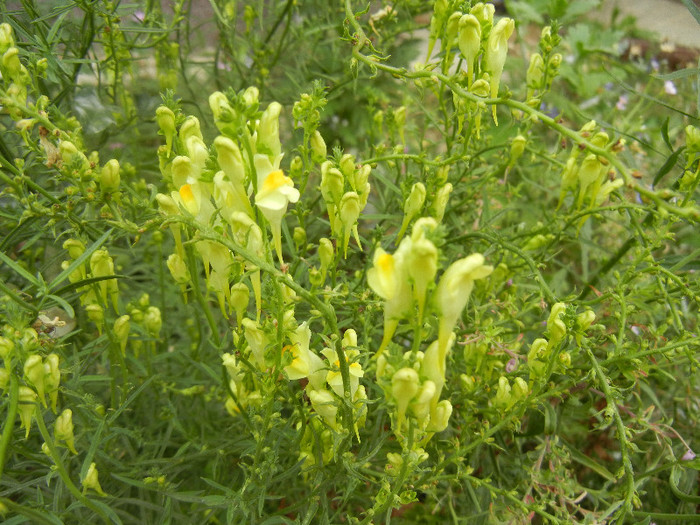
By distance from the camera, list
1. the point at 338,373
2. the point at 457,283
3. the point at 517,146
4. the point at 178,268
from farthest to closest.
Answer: the point at 517,146 → the point at 178,268 → the point at 338,373 → the point at 457,283

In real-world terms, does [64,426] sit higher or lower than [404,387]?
lower

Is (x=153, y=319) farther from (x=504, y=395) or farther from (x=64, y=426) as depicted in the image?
(x=504, y=395)

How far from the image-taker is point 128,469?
1243 millimetres

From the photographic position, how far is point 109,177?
0.97 meters

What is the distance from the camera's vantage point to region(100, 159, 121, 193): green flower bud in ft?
3.17

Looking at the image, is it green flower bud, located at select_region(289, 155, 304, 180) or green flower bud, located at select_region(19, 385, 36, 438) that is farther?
green flower bud, located at select_region(289, 155, 304, 180)

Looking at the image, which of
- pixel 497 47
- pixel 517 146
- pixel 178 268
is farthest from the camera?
pixel 517 146

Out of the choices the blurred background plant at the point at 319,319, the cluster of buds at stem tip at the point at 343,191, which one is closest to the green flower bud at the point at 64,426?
the blurred background plant at the point at 319,319

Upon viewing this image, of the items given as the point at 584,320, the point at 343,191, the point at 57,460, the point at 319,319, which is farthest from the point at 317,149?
the point at 57,460

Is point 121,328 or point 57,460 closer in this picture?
point 57,460

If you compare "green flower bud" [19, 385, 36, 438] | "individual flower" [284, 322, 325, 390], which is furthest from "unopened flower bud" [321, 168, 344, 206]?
"green flower bud" [19, 385, 36, 438]

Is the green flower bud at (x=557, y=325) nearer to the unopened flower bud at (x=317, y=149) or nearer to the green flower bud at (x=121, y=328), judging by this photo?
the unopened flower bud at (x=317, y=149)

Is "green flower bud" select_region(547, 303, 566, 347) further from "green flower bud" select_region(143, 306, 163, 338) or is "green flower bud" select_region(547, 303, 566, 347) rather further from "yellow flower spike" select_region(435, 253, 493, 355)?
"green flower bud" select_region(143, 306, 163, 338)

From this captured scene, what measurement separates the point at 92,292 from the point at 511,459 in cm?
104
